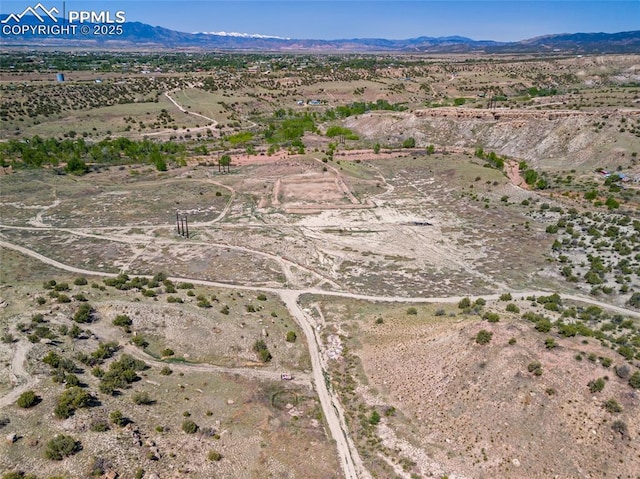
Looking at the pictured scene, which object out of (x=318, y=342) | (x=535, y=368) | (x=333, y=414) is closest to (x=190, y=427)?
(x=333, y=414)

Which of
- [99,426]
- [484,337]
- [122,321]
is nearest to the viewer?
[99,426]

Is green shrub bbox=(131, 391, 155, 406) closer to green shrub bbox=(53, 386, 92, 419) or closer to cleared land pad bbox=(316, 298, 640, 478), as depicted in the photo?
green shrub bbox=(53, 386, 92, 419)

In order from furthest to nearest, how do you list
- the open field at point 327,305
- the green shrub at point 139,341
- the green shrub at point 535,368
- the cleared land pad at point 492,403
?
the green shrub at point 139,341, the green shrub at point 535,368, the open field at point 327,305, the cleared land pad at point 492,403

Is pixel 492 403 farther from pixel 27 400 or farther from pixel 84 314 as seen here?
pixel 84 314

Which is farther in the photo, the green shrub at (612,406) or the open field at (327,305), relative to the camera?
the green shrub at (612,406)

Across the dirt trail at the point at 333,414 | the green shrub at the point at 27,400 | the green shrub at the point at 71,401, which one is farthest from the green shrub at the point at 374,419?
the green shrub at the point at 27,400

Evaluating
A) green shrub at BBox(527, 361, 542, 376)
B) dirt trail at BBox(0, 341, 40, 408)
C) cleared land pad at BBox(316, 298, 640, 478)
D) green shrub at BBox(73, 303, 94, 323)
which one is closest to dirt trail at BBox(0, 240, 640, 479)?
dirt trail at BBox(0, 341, 40, 408)

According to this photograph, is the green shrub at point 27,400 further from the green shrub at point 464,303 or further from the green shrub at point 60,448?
the green shrub at point 464,303
